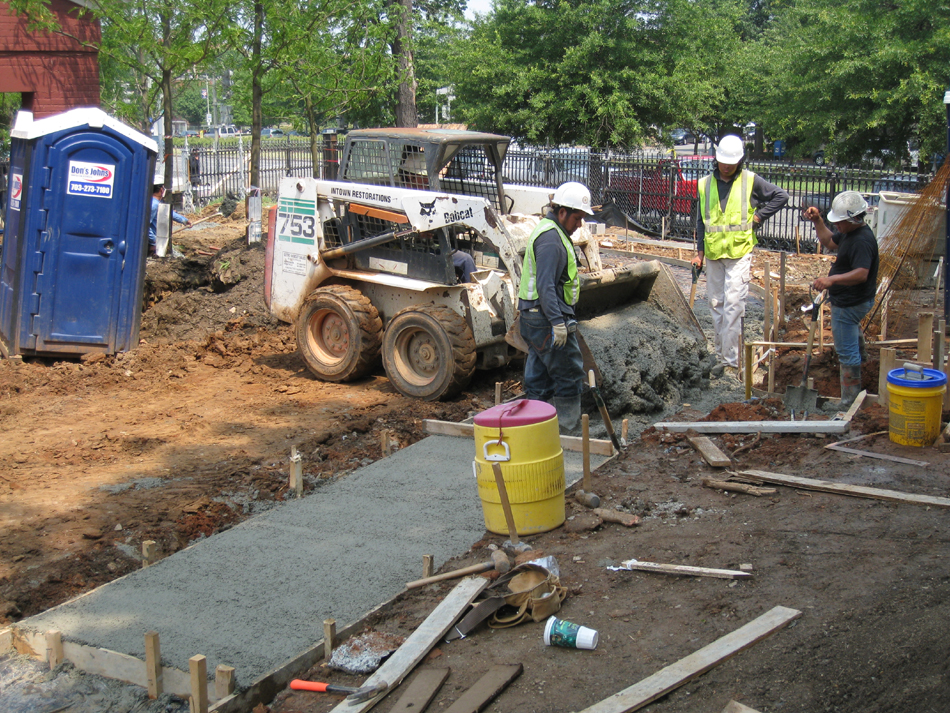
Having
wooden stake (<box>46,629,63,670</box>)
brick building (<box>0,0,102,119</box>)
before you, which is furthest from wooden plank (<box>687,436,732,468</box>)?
brick building (<box>0,0,102,119</box>)

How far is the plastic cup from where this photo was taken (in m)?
A: 3.84

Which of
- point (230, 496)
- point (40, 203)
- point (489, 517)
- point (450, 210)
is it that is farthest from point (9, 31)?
point (489, 517)

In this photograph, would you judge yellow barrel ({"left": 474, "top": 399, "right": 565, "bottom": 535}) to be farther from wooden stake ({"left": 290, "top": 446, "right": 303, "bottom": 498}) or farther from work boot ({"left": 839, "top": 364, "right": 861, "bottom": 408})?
work boot ({"left": 839, "top": 364, "right": 861, "bottom": 408})

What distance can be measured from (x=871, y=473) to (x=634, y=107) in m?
20.8

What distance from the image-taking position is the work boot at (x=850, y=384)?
692cm

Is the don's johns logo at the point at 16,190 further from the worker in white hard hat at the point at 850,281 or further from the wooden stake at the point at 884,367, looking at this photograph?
the wooden stake at the point at 884,367

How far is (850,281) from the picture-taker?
6656mm

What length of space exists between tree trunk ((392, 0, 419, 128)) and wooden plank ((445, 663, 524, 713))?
13812 millimetres

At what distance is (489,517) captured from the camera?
5.20 m

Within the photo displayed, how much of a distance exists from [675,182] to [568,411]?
1280 cm

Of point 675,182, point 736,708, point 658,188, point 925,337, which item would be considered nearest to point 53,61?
point 658,188

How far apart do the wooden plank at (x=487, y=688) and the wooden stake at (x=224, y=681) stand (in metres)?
0.92

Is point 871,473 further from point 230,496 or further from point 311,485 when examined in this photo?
point 230,496

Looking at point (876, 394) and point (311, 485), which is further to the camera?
point (876, 394)
